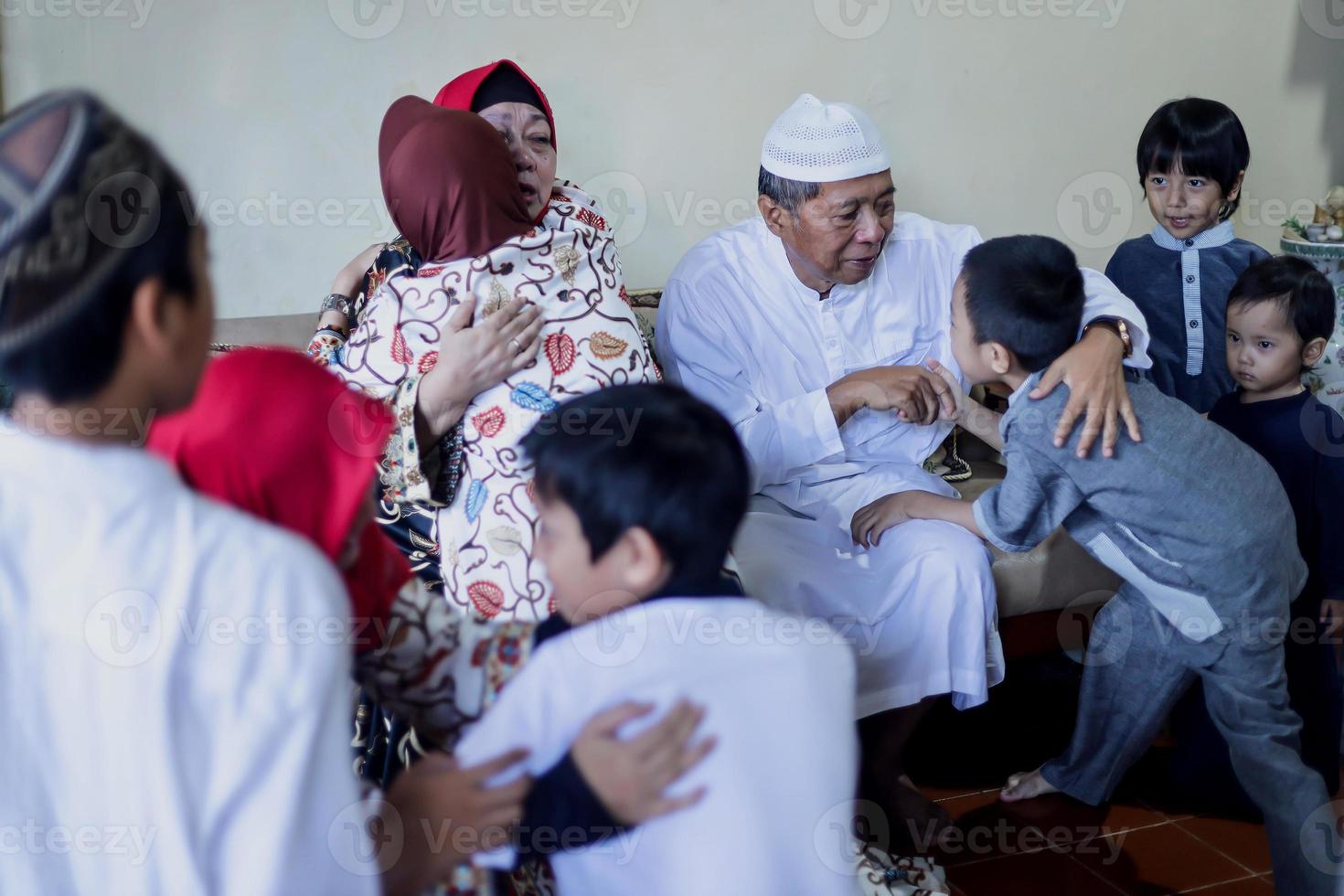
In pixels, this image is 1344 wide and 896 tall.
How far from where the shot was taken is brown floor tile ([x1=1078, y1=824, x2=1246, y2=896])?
2191mm

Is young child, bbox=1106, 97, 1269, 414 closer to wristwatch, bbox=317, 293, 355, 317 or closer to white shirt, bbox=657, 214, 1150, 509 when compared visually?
white shirt, bbox=657, 214, 1150, 509

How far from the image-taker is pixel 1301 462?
237 centimetres

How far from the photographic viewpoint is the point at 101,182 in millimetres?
893

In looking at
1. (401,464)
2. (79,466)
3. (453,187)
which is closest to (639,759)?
(79,466)

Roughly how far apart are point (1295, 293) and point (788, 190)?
3.54 ft

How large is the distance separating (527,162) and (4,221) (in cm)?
167

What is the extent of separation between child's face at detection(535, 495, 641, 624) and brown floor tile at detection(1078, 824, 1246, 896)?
4.85 ft

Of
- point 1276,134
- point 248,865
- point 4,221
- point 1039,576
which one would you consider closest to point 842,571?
point 1039,576

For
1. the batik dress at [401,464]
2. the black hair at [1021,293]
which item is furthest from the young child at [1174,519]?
the batik dress at [401,464]

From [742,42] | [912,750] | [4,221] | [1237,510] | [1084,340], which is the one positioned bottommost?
[912,750]

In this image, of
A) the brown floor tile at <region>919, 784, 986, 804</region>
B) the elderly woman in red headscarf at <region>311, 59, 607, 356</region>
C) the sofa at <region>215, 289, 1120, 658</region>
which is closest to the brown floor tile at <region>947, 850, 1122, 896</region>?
the brown floor tile at <region>919, 784, 986, 804</region>

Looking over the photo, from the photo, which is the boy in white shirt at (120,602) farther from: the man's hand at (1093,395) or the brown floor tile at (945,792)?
the brown floor tile at (945,792)

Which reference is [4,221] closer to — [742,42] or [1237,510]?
[1237,510]

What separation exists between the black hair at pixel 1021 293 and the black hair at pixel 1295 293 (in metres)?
0.56
